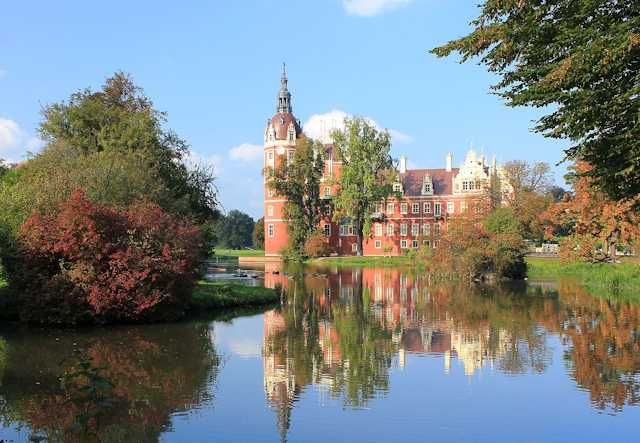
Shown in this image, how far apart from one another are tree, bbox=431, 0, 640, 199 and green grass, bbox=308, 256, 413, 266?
4806 centimetres

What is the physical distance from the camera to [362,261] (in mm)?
65000

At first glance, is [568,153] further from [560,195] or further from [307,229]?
[560,195]

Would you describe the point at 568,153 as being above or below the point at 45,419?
above

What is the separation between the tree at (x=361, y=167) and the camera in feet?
216

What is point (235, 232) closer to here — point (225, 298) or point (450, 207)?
point (450, 207)

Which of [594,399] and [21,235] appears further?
[21,235]

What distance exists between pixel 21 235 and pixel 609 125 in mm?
16415

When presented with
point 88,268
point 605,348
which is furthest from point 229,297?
point 605,348

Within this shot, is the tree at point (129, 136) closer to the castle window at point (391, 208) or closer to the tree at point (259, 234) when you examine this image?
the castle window at point (391, 208)

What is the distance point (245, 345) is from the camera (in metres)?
17.7

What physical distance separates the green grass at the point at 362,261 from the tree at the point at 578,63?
158 feet

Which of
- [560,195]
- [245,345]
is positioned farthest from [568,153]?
[560,195]

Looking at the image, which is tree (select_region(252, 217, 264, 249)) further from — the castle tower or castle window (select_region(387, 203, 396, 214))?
castle window (select_region(387, 203, 396, 214))

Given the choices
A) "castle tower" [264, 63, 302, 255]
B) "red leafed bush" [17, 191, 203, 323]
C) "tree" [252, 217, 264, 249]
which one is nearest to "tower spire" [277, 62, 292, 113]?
"castle tower" [264, 63, 302, 255]
